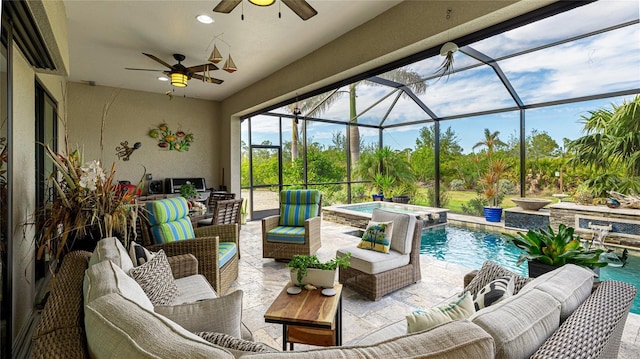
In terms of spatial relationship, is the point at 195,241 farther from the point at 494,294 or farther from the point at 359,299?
the point at 494,294

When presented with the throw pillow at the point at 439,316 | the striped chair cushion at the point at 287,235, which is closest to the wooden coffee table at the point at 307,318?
the throw pillow at the point at 439,316

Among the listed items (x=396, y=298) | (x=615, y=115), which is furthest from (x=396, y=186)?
(x=396, y=298)

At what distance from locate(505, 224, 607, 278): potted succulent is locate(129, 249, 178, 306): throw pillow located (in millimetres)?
2412

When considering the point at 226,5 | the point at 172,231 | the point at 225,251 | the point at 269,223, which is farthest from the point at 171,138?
the point at 226,5

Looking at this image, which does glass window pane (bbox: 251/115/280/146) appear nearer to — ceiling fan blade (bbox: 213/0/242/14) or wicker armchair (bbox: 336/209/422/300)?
wicker armchair (bbox: 336/209/422/300)

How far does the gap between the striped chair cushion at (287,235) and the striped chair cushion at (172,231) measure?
3.92ft

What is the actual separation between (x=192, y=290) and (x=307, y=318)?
0.96 m

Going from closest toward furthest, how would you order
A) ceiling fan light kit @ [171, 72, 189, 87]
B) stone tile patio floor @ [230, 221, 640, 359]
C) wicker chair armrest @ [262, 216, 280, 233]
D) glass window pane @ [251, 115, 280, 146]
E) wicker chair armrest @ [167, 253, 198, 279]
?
stone tile patio floor @ [230, 221, 640, 359]
wicker chair armrest @ [167, 253, 198, 279]
ceiling fan light kit @ [171, 72, 189, 87]
wicker chair armrest @ [262, 216, 280, 233]
glass window pane @ [251, 115, 280, 146]

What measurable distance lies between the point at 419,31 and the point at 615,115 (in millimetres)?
5589

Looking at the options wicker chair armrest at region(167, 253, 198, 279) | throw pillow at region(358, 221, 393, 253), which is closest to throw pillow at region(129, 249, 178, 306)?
wicker chair armrest at region(167, 253, 198, 279)

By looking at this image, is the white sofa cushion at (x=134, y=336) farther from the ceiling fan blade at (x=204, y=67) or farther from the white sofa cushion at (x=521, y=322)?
the ceiling fan blade at (x=204, y=67)

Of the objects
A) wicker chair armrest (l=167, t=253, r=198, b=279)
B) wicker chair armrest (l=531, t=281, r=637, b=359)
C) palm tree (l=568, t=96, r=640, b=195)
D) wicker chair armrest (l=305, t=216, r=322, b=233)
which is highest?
palm tree (l=568, t=96, r=640, b=195)

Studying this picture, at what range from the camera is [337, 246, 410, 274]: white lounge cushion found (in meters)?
3.02

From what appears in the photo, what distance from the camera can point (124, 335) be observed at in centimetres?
86
